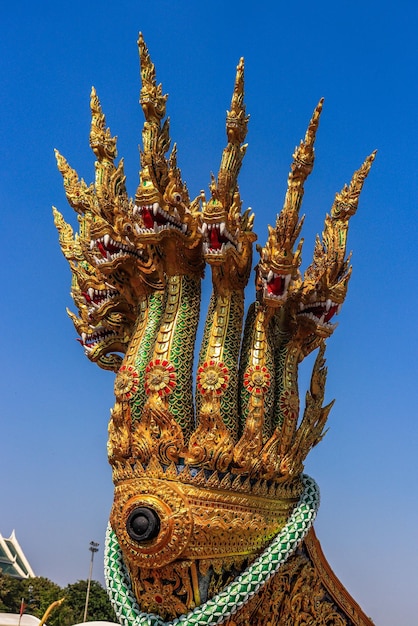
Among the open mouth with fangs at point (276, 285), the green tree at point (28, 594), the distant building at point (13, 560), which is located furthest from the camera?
the distant building at point (13, 560)

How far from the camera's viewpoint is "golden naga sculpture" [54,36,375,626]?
812cm

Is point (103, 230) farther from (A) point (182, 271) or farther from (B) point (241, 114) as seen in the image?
(B) point (241, 114)

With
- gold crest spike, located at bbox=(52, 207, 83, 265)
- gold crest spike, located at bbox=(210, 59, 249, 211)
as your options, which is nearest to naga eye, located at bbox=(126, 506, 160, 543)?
gold crest spike, located at bbox=(210, 59, 249, 211)

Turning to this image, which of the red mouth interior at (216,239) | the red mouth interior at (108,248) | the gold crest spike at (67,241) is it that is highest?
the gold crest spike at (67,241)

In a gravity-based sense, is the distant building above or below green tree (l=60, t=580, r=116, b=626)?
above

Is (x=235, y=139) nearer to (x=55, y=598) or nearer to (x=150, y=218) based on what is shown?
(x=150, y=218)

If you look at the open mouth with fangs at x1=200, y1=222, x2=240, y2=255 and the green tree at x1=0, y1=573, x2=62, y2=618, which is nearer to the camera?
the open mouth with fangs at x1=200, y1=222, x2=240, y2=255

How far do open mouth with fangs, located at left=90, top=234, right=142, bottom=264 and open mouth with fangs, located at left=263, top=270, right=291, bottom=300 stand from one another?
1.81m

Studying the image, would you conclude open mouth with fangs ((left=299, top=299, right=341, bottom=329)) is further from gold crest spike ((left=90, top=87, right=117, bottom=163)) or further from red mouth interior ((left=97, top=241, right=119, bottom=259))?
gold crest spike ((left=90, top=87, right=117, bottom=163))

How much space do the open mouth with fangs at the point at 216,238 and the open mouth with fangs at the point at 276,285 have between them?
619 mm

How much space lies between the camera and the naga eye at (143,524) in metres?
7.94

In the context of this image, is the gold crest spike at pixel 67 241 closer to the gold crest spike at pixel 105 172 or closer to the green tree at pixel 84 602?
the gold crest spike at pixel 105 172

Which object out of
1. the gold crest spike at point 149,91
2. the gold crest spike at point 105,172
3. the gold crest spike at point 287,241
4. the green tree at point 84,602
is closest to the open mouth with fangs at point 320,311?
the gold crest spike at point 287,241

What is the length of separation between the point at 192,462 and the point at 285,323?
101 inches
